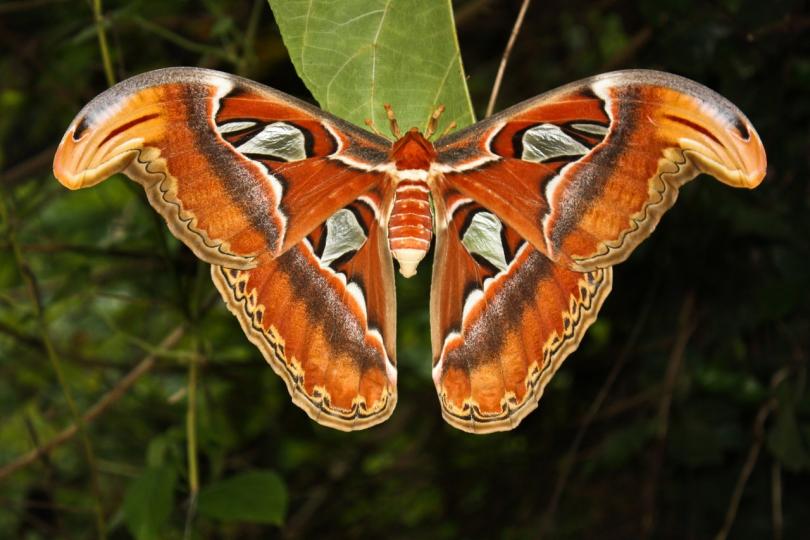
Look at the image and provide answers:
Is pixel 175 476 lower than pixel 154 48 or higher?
lower

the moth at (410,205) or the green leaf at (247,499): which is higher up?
the moth at (410,205)

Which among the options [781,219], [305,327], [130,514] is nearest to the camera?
[305,327]

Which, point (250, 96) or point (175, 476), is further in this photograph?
point (175, 476)

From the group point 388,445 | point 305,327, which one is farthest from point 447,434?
point 305,327

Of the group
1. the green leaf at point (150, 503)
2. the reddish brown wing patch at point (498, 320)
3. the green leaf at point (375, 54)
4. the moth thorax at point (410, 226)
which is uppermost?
the green leaf at point (375, 54)

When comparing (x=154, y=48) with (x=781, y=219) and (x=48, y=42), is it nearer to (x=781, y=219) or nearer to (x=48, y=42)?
(x=48, y=42)

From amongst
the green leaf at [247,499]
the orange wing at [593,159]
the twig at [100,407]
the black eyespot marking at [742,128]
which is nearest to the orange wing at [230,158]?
the orange wing at [593,159]

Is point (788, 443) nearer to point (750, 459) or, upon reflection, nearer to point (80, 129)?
point (750, 459)

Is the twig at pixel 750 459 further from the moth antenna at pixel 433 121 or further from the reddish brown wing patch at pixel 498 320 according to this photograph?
the moth antenna at pixel 433 121
